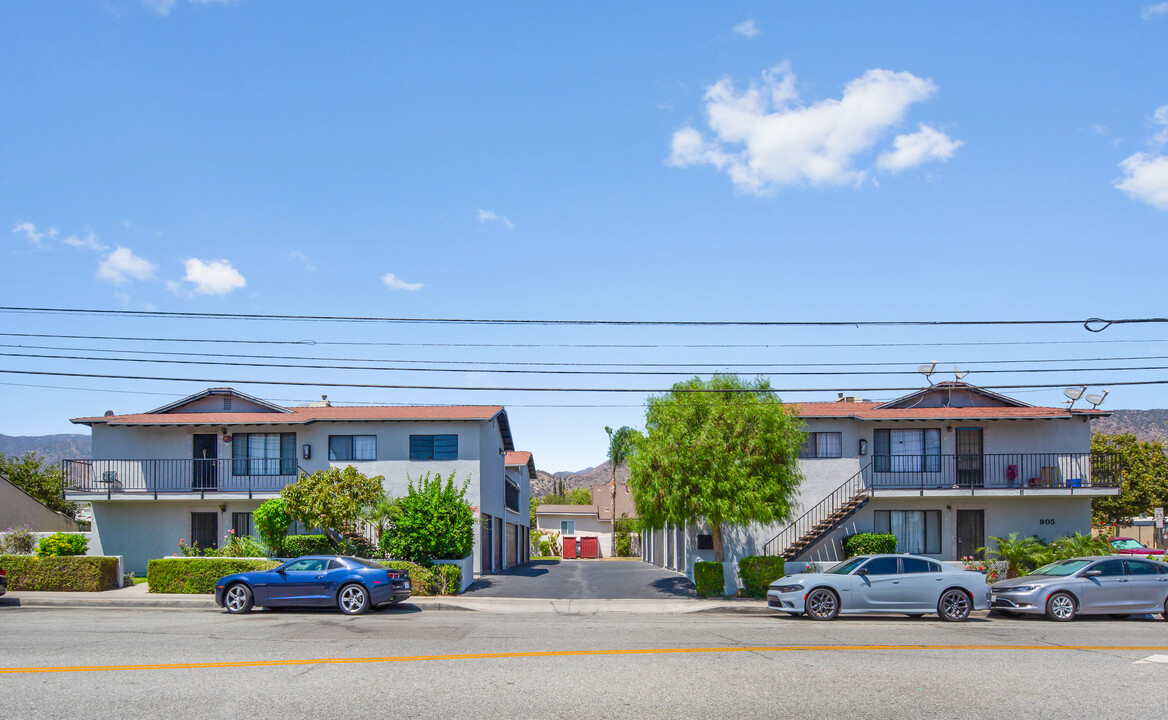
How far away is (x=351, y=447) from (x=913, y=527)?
19.8 meters

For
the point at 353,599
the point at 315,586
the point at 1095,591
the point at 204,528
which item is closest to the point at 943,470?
the point at 1095,591

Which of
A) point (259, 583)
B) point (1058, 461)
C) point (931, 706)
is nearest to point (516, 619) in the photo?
point (259, 583)

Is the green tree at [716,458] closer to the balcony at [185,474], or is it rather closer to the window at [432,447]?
the window at [432,447]

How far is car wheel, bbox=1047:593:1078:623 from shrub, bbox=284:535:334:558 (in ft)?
62.6

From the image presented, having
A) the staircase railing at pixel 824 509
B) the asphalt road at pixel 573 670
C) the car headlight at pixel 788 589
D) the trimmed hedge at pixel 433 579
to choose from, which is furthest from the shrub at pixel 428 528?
the staircase railing at pixel 824 509

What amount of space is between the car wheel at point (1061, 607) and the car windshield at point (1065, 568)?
71 cm

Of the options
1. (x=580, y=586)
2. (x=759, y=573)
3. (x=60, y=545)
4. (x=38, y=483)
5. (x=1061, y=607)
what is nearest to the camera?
(x=1061, y=607)

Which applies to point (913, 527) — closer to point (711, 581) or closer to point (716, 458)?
point (711, 581)

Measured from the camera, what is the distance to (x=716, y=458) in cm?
2428

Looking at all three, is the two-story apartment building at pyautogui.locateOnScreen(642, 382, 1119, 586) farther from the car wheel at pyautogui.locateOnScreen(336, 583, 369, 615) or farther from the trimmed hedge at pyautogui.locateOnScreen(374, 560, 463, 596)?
the car wheel at pyautogui.locateOnScreen(336, 583, 369, 615)

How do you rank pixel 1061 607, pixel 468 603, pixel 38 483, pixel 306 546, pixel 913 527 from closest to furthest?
1. pixel 1061 607
2. pixel 468 603
3. pixel 306 546
4. pixel 913 527
5. pixel 38 483

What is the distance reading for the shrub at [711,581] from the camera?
24.8 metres

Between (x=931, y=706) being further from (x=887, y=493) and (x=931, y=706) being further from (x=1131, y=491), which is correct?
(x=1131, y=491)

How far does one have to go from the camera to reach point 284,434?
1240 inches
